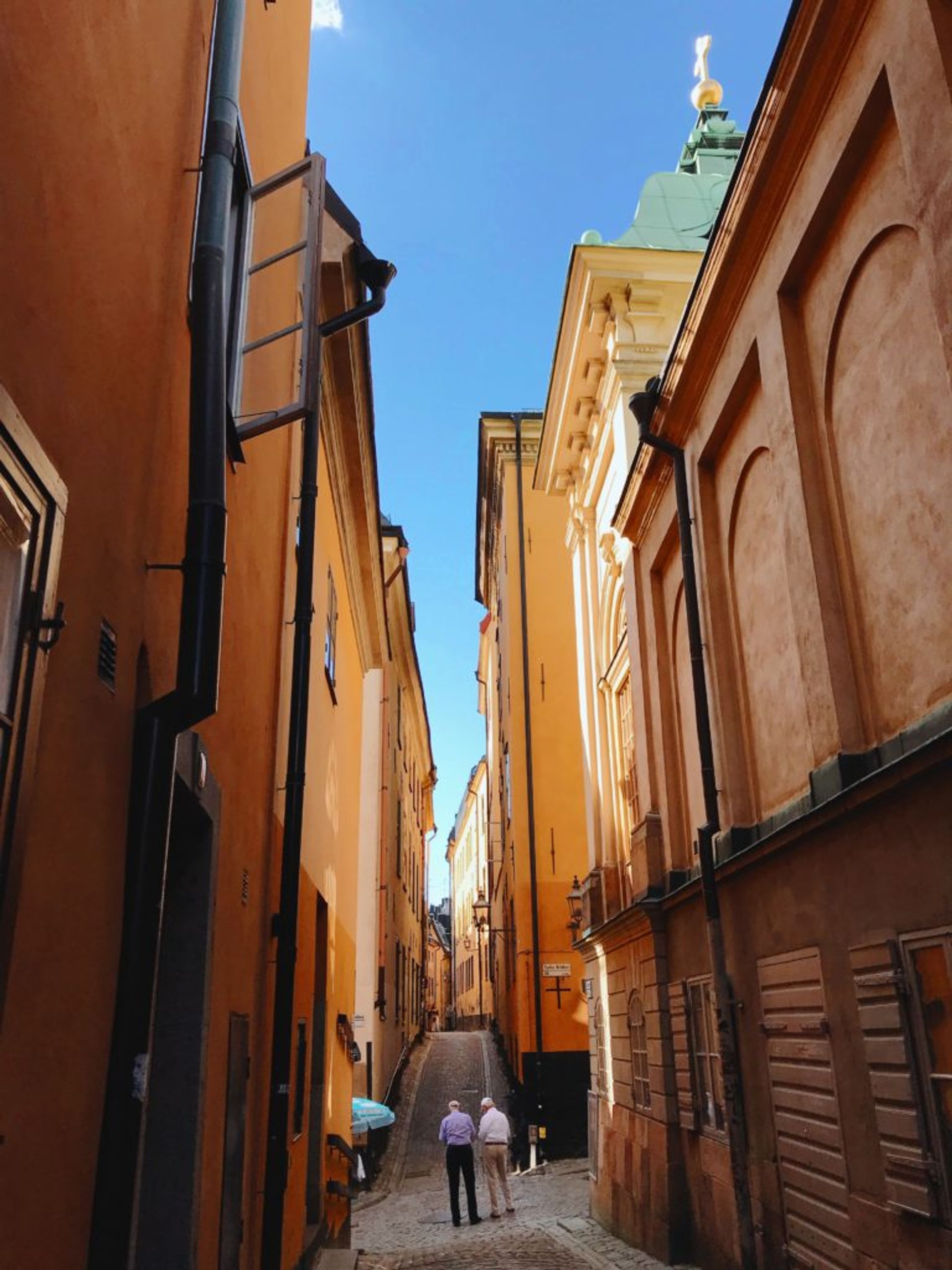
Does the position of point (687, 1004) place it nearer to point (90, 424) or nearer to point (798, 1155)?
point (798, 1155)

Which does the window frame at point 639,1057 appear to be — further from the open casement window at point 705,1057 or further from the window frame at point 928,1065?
the window frame at point 928,1065

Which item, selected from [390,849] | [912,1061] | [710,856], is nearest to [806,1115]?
[912,1061]

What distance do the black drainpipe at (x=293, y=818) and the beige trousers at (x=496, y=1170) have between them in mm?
8684

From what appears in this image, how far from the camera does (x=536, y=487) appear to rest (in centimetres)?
1894

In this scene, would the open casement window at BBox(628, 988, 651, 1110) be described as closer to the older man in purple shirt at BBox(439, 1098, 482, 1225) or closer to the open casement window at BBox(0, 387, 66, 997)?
the older man in purple shirt at BBox(439, 1098, 482, 1225)

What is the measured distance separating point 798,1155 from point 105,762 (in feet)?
19.5

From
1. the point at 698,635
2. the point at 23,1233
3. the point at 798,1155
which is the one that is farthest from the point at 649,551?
the point at 23,1233

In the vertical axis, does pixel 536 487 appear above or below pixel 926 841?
above

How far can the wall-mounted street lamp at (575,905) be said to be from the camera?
62.1 ft

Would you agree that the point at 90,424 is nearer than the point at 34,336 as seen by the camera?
No

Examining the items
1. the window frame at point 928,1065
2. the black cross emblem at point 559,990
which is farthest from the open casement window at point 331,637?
the black cross emblem at point 559,990

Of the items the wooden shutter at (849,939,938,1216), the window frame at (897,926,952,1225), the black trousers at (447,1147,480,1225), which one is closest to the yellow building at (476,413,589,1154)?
the black trousers at (447,1147,480,1225)

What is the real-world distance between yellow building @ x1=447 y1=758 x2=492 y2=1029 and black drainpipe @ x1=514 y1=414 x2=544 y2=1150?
1595 centimetres

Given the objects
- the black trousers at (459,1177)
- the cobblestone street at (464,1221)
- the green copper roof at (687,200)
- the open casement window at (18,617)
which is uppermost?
the green copper roof at (687,200)
